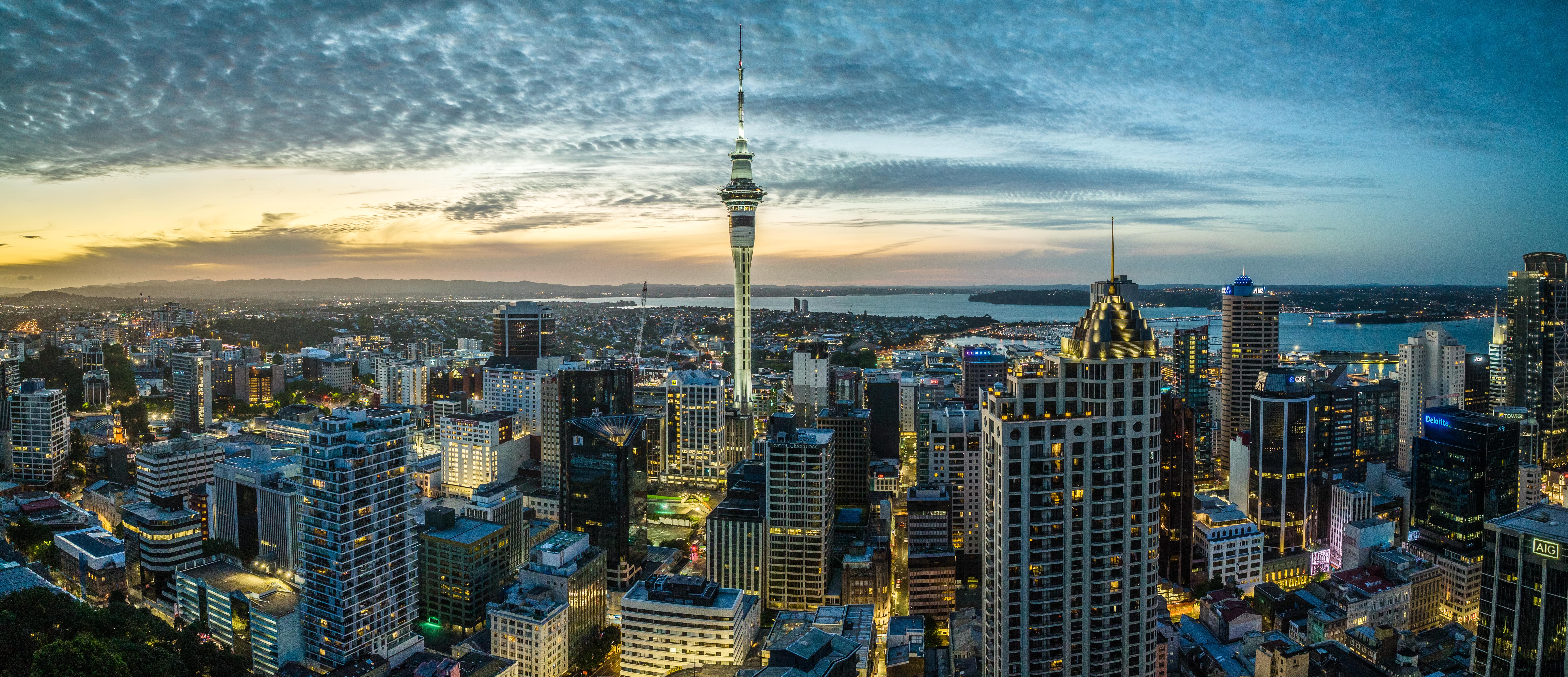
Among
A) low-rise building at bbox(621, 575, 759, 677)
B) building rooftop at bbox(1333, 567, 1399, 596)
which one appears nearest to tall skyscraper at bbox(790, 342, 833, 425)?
low-rise building at bbox(621, 575, 759, 677)

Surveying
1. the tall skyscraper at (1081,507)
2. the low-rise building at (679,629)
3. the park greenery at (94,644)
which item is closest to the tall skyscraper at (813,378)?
the low-rise building at (679,629)

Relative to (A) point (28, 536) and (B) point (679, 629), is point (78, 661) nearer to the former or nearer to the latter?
(B) point (679, 629)

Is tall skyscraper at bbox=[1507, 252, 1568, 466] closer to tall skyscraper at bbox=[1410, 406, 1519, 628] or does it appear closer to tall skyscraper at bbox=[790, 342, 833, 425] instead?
tall skyscraper at bbox=[1410, 406, 1519, 628]

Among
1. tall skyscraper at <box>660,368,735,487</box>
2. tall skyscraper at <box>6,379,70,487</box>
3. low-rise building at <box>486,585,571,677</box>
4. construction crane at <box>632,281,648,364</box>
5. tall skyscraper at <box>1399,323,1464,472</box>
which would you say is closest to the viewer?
low-rise building at <box>486,585,571,677</box>

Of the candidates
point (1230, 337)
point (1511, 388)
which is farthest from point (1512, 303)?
point (1230, 337)

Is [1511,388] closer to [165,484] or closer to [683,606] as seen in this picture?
[683,606]

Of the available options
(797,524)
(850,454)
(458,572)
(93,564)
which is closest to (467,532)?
(458,572)

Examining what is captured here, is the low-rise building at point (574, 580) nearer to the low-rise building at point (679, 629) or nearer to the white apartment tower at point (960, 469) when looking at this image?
the low-rise building at point (679, 629)
